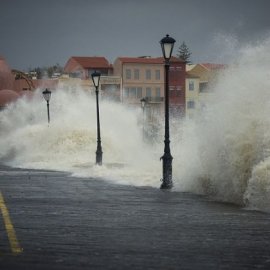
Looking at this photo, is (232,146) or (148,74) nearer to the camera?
(232,146)

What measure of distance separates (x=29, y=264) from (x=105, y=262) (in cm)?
83

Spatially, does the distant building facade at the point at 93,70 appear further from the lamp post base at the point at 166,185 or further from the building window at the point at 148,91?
the lamp post base at the point at 166,185

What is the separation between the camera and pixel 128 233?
930 centimetres

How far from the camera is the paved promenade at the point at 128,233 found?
23.8 ft

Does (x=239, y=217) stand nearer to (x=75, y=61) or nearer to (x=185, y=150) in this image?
(x=185, y=150)

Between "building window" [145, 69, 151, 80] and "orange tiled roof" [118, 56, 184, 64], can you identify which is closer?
"orange tiled roof" [118, 56, 184, 64]

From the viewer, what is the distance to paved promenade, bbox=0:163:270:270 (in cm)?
727

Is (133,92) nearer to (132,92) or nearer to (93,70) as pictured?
(132,92)

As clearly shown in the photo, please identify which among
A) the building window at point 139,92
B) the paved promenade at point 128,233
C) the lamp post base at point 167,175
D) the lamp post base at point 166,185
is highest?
the paved promenade at point 128,233

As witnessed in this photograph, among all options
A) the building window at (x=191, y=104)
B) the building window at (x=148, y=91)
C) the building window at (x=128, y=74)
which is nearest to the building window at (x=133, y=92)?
the building window at (x=148, y=91)

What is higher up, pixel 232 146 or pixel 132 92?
pixel 232 146

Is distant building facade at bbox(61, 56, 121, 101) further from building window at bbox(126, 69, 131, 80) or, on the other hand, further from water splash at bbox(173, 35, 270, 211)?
water splash at bbox(173, 35, 270, 211)

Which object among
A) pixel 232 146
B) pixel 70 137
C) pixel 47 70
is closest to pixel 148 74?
pixel 47 70

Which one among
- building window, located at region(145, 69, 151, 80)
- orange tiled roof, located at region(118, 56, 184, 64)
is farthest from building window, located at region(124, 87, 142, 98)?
orange tiled roof, located at region(118, 56, 184, 64)
